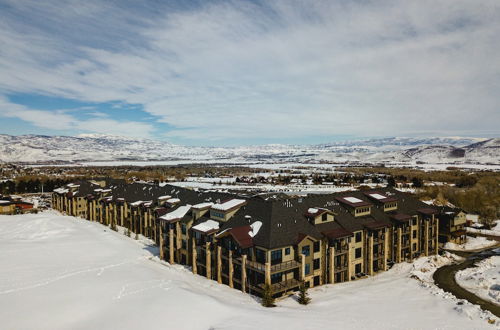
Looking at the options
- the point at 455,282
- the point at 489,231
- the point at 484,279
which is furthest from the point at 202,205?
the point at 489,231

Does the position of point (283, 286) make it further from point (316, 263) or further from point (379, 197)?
point (379, 197)

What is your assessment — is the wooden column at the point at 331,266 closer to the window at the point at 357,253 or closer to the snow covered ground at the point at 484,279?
the window at the point at 357,253

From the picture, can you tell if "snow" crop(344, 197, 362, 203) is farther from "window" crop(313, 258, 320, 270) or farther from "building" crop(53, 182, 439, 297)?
"window" crop(313, 258, 320, 270)

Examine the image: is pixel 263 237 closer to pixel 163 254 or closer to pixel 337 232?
pixel 337 232

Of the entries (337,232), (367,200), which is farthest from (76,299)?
(367,200)

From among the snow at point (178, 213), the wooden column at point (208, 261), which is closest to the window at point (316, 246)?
the wooden column at point (208, 261)

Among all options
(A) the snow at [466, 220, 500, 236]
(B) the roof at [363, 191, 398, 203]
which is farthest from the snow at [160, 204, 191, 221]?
(A) the snow at [466, 220, 500, 236]
